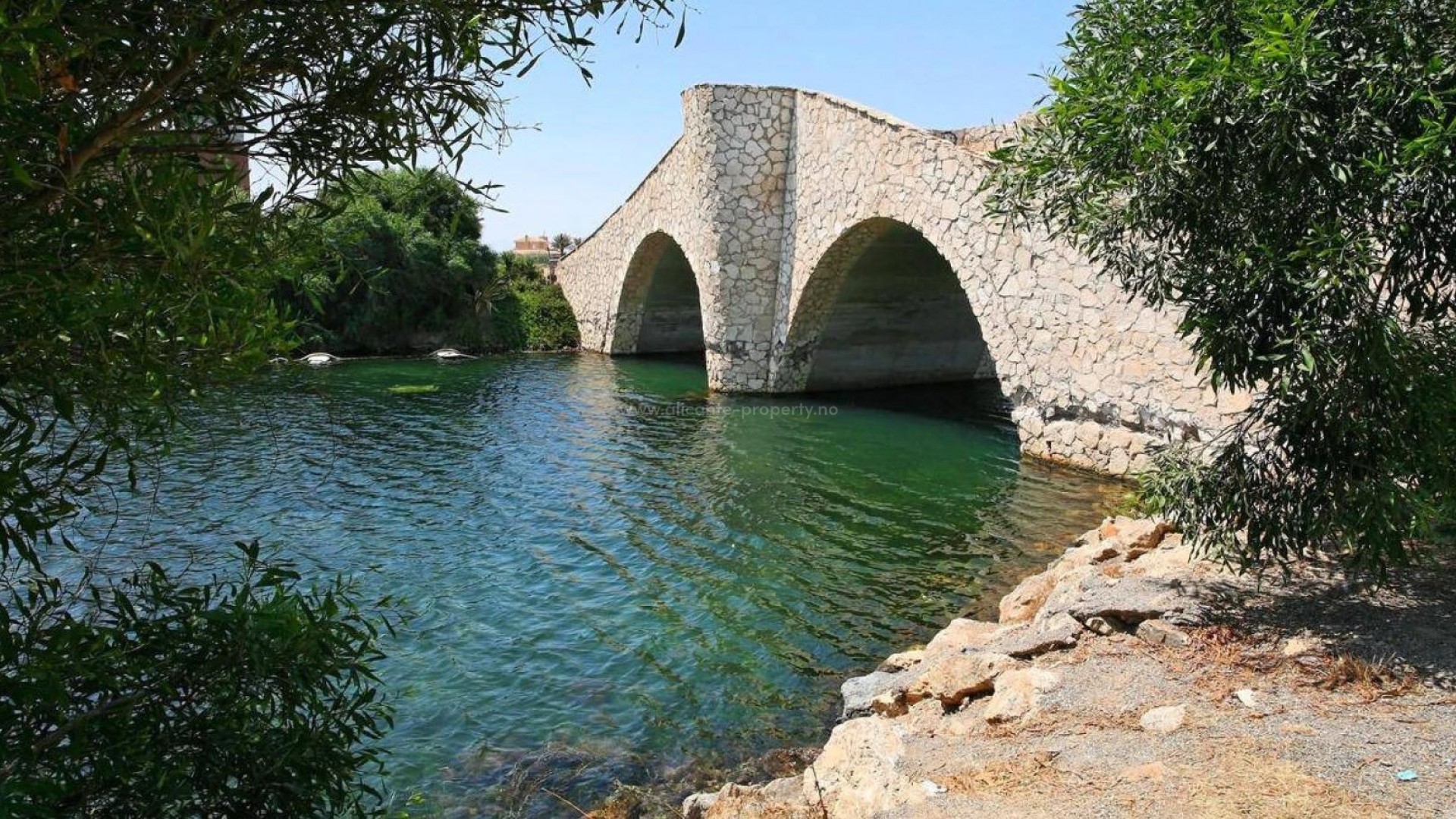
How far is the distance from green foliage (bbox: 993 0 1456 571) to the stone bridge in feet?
11.4

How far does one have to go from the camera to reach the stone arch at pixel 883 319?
1736 centimetres

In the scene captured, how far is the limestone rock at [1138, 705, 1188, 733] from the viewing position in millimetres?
4121

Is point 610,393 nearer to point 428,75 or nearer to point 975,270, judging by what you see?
point 975,270

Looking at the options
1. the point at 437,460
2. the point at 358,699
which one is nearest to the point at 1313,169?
the point at 358,699

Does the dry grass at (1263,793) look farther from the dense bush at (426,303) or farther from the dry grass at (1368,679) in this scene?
the dense bush at (426,303)

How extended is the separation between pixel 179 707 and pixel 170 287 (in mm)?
1247

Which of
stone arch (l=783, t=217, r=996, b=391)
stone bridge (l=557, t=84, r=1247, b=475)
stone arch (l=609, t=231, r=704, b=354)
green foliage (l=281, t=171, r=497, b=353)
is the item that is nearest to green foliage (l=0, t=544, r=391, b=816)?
stone bridge (l=557, t=84, r=1247, b=475)

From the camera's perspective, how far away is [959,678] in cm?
520

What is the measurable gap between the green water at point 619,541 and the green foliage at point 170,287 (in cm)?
67

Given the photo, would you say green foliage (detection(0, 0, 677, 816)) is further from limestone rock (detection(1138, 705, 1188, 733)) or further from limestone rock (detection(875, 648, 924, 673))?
limestone rock (detection(875, 648, 924, 673))

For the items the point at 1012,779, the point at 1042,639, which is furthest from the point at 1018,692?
the point at 1012,779

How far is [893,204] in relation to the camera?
14625 mm

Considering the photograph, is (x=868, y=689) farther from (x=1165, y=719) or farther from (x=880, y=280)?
(x=880, y=280)

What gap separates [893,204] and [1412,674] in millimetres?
11091
